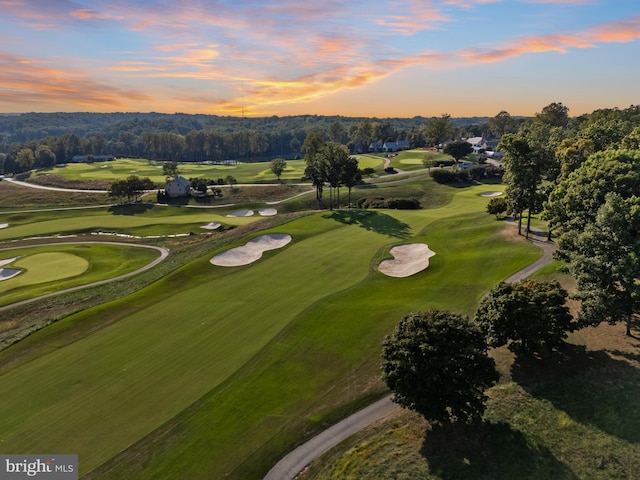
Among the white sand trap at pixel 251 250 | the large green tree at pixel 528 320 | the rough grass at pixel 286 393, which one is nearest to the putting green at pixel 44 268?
the white sand trap at pixel 251 250

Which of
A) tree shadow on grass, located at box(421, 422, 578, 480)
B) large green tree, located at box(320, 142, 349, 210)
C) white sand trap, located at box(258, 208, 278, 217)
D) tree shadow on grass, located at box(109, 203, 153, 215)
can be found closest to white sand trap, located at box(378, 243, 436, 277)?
tree shadow on grass, located at box(421, 422, 578, 480)

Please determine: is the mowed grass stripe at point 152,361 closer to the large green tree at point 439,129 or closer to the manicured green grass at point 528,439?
the manicured green grass at point 528,439

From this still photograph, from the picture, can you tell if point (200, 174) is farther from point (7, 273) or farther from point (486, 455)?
point (486, 455)

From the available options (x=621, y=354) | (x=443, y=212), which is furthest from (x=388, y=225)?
(x=621, y=354)

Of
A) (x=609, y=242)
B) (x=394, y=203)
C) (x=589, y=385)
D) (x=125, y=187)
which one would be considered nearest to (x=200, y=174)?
(x=125, y=187)

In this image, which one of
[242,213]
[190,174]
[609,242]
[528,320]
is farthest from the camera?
[190,174]

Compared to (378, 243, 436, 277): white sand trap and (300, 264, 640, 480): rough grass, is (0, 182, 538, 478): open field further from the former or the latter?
(300, 264, 640, 480): rough grass
